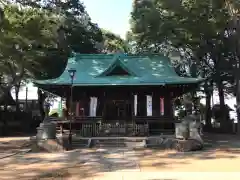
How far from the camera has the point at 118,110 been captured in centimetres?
3017

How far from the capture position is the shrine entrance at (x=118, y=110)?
29.9 m

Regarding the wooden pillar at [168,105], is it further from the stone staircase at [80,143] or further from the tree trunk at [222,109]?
the tree trunk at [222,109]

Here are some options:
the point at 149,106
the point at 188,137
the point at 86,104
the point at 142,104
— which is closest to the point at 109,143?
the point at 188,137

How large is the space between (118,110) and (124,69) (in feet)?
10.9

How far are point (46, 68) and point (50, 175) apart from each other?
2824 cm

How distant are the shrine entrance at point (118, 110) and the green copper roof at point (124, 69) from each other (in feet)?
6.59

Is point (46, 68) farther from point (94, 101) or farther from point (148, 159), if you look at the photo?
point (148, 159)

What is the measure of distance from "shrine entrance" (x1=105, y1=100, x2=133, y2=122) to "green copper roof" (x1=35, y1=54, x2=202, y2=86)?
2.01 m

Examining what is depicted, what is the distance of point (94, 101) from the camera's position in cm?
2844

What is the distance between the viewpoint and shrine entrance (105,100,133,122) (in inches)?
1176

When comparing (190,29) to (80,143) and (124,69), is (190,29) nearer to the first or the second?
(124,69)

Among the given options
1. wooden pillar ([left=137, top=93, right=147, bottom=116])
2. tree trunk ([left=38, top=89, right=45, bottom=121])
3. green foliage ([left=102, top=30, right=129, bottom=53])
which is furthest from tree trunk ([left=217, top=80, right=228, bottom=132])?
tree trunk ([left=38, top=89, right=45, bottom=121])

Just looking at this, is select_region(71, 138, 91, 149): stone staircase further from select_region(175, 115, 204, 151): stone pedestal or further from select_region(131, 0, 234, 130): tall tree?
select_region(131, 0, 234, 130): tall tree

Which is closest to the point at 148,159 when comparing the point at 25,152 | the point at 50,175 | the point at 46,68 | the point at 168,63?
the point at 50,175
